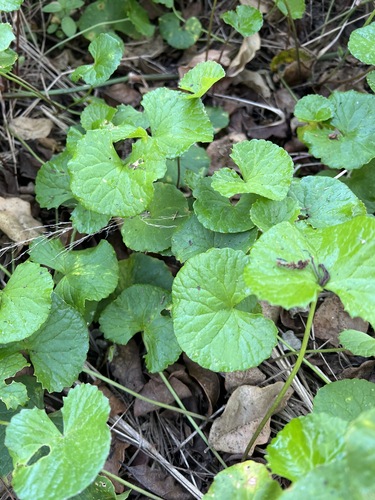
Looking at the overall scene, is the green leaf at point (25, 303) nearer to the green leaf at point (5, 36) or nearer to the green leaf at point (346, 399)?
the green leaf at point (5, 36)

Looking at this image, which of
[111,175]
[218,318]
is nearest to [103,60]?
[111,175]

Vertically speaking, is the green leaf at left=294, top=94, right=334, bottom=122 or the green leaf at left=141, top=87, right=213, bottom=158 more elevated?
the green leaf at left=141, top=87, right=213, bottom=158

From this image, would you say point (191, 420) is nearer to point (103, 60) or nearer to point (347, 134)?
point (347, 134)

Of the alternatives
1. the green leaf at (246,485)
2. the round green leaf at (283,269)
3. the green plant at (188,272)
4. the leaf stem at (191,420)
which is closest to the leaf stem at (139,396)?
the leaf stem at (191,420)

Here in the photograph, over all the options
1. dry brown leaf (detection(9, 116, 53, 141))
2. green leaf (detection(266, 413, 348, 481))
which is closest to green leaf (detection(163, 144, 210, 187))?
dry brown leaf (detection(9, 116, 53, 141))

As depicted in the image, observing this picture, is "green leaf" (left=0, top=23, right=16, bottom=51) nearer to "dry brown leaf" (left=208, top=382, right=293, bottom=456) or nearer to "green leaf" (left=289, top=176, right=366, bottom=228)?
"green leaf" (left=289, top=176, right=366, bottom=228)

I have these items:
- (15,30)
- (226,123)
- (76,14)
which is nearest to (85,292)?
(226,123)
